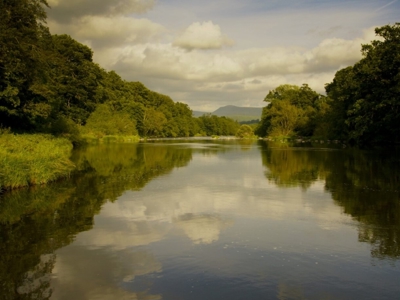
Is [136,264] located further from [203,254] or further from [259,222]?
[259,222]

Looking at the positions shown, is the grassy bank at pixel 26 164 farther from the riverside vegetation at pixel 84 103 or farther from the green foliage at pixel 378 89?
the green foliage at pixel 378 89

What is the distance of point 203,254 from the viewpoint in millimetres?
9188

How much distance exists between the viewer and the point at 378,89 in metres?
50.3

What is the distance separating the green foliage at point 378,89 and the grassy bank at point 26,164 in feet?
126

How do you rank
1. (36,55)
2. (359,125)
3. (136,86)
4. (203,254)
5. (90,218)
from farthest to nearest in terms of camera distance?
(136,86) < (359,125) < (36,55) < (90,218) < (203,254)

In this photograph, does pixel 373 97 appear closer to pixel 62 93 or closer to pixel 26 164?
pixel 26 164

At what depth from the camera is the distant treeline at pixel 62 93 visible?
86.2ft

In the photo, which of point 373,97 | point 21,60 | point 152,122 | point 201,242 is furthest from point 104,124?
point 201,242

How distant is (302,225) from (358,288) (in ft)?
15.0

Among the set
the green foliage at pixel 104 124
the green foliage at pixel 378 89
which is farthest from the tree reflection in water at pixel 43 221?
the green foliage at pixel 104 124

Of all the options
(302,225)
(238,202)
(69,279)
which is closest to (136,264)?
(69,279)

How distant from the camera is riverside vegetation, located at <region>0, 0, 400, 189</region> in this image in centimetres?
2378

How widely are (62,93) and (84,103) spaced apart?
6.41 m

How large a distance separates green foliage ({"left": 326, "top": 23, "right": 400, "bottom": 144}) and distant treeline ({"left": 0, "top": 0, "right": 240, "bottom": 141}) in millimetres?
37952
